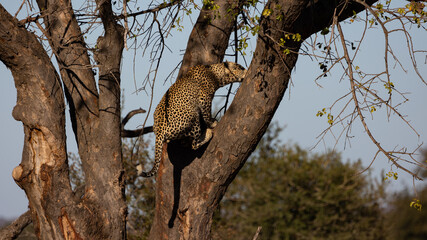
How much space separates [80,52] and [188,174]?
1697 mm

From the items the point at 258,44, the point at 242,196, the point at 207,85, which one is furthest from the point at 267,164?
the point at 258,44

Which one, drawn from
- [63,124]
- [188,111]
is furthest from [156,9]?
[63,124]

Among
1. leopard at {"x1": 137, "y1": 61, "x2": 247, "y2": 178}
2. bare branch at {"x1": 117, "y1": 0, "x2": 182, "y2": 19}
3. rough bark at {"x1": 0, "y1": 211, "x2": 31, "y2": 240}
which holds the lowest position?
rough bark at {"x1": 0, "y1": 211, "x2": 31, "y2": 240}

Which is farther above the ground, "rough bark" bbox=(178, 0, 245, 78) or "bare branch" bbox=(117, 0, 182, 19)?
"bare branch" bbox=(117, 0, 182, 19)

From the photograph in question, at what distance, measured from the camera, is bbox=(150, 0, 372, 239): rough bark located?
13.5ft

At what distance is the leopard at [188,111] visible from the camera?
15.3 ft

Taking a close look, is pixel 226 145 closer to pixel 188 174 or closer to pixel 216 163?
pixel 216 163

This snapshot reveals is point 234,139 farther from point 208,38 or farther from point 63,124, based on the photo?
point 63,124

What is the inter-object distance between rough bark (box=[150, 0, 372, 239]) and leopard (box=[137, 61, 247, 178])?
139 millimetres

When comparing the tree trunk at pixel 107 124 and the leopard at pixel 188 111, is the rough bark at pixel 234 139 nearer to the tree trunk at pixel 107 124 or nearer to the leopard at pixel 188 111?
the tree trunk at pixel 107 124

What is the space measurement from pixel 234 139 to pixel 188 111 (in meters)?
0.58

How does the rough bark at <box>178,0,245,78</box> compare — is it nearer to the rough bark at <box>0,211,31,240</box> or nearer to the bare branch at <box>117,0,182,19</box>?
the bare branch at <box>117,0,182,19</box>

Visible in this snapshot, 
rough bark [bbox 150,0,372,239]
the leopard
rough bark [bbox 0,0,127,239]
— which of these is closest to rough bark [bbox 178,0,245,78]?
the leopard

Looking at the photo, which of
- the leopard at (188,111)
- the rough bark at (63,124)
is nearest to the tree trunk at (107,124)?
the rough bark at (63,124)
